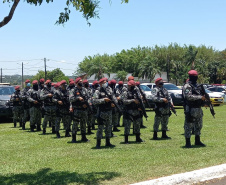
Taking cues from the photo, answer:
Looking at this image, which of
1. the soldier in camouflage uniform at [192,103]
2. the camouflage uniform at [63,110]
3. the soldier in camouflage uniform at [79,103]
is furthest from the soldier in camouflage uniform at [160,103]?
the camouflage uniform at [63,110]

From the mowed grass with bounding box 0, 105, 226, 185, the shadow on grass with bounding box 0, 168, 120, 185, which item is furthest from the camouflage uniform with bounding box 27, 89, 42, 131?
the shadow on grass with bounding box 0, 168, 120, 185

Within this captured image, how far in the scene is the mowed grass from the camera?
6.63 meters

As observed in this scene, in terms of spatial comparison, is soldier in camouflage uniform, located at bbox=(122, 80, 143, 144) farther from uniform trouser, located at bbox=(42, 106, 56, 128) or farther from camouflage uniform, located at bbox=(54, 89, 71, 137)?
uniform trouser, located at bbox=(42, 106, 56, 128)

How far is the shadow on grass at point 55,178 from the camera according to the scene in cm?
632

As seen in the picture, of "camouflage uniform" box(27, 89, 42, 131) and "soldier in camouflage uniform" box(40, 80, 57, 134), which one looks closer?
"soldier in camouflage uniform" box(40, 80, 57, 134)

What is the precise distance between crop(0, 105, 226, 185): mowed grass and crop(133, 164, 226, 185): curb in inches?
10.2

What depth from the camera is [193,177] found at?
6.63 m

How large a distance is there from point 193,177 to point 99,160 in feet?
7.26

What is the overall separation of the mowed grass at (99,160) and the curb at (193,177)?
0.26 m

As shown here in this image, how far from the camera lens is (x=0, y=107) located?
17688 millimetres

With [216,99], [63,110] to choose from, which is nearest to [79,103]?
[63,110]

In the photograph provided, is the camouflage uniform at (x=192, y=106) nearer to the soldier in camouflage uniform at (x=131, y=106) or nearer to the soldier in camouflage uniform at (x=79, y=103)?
the soldier in camouflage uniform at (x=131, y=106)

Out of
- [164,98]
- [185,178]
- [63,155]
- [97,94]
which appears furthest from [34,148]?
[185,178]

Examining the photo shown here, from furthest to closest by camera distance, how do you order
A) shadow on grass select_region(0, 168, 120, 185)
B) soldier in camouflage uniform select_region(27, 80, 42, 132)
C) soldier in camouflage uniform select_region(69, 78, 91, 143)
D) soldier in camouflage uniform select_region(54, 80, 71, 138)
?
soldier in camouflage uniform select_region(27, 80, 42, 132)
soldier in camouflage uniform select_region(54, 80, 71, 138)
soldier in camouflage uniform select_region(69, 78, 91, 143)
shadow on grass select_region(0, 168, 120, 185)
